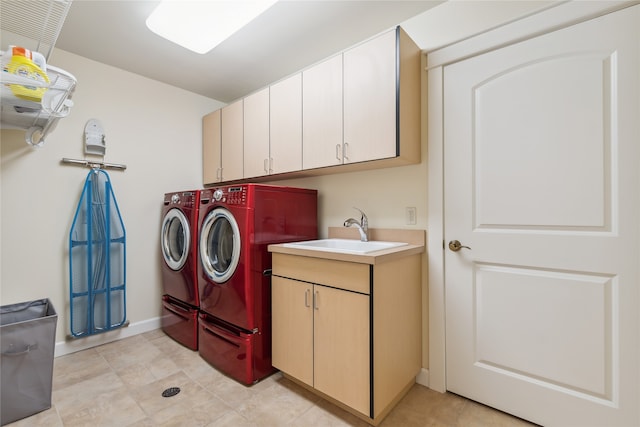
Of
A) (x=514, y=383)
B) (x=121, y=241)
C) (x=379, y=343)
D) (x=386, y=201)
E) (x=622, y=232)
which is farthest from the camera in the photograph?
(x=121, y=241)

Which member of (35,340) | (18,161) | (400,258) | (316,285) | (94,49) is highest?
(94,49)

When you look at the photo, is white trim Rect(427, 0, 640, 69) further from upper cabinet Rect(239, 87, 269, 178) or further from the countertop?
upper cabinet Rect(239, 87, 269, 178)

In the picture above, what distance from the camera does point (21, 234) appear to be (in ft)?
6.89

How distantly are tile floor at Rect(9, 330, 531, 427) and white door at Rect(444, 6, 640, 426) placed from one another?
0.79ft

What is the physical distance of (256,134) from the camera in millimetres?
2479

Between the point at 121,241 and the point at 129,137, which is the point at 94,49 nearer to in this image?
the point at 129,137

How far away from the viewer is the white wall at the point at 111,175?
6.86 feet

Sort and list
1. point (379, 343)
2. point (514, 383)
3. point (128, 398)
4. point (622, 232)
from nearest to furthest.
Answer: point (622, 232)
point (379, 343)
point (514, 383)
point (128, 398)

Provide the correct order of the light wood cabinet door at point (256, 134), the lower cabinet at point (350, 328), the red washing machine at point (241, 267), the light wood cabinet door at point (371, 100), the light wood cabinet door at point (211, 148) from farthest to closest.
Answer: the light wood cabinet door at point (211, 148), the light wood cabinet door at point (256, 134), the red washing machine at point (241, 267), the light wood cabinet door at point (371, 100), the lower cabinet at point (350, 328)

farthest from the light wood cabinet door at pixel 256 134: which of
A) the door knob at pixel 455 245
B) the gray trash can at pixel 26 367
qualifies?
the gray trash can at pixel 26 367

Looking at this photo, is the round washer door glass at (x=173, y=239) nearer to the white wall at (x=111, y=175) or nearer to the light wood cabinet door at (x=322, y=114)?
the white wall at (x=111, y=175)

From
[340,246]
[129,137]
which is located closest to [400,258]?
[340,246]

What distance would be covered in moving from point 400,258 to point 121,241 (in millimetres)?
2384

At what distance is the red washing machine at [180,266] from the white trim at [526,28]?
206 centimetres
